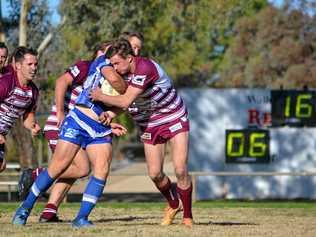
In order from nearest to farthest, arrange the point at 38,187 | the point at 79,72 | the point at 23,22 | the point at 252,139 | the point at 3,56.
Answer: the point at 38,187, the point at 79,72, the point at 3,56, the point at 252,139, the point at 23,22

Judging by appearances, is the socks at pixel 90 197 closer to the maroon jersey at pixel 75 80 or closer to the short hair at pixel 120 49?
the maroon jersey at pixel 75 80

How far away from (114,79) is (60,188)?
1897 mm

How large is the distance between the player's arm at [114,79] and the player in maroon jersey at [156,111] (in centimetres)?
6

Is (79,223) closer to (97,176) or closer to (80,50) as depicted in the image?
(97,176)

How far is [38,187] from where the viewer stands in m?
10.6

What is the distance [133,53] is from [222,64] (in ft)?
178

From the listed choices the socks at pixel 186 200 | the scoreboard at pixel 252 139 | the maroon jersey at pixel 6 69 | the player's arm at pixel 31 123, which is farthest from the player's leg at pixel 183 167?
the scoreboard at pixel 252 139

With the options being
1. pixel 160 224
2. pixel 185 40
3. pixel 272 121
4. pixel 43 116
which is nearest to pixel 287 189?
pixel 272 121

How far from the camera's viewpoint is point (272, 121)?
85.1 ft

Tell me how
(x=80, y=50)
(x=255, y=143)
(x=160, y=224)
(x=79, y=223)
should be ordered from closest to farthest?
(x=79, y=223), (x=160, y=224), (x=255, y=143), (x=80, y=50)

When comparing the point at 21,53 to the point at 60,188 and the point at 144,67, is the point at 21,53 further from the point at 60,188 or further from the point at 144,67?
the point at 60,188

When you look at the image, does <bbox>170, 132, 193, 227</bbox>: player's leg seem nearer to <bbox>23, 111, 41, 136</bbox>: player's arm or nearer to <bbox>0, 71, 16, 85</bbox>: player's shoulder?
<bbox>23, 111, 41, 136</bbox>: player's arm

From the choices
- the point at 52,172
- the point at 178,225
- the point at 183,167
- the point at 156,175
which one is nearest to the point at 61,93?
the point at 52,172

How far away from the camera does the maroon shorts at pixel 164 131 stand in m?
10.8
